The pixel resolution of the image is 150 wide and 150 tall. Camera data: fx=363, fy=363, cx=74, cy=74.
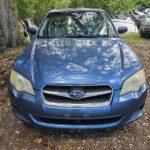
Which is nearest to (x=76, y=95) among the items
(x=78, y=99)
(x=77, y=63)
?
(x=78, y=99)

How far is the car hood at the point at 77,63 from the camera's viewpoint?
4270mm

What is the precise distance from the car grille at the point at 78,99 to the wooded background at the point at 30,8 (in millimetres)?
6361

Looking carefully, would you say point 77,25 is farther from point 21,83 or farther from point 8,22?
point 8,22

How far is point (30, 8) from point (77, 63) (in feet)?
47.9

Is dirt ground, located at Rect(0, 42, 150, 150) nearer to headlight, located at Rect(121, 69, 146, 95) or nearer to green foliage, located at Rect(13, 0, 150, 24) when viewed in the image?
headlight, located at Rect(121, 69, 146, 95)

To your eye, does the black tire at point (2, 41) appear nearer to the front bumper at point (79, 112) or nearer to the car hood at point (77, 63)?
the car hood at point (77, 63)

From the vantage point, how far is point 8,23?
10.4 m

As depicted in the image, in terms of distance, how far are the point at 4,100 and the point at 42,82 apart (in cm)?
183

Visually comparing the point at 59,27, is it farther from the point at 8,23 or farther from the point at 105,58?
the point at 8,23

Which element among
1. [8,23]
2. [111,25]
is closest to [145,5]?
[8,23]

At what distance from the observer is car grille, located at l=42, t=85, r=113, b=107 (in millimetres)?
4184

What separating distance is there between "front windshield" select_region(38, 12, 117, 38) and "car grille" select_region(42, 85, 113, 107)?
1.91m

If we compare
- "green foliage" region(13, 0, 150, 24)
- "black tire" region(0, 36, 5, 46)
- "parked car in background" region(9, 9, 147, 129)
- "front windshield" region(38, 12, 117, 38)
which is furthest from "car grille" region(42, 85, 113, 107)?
"green foliage" region(13, 0, 150, 24)

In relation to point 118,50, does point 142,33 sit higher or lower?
lower
